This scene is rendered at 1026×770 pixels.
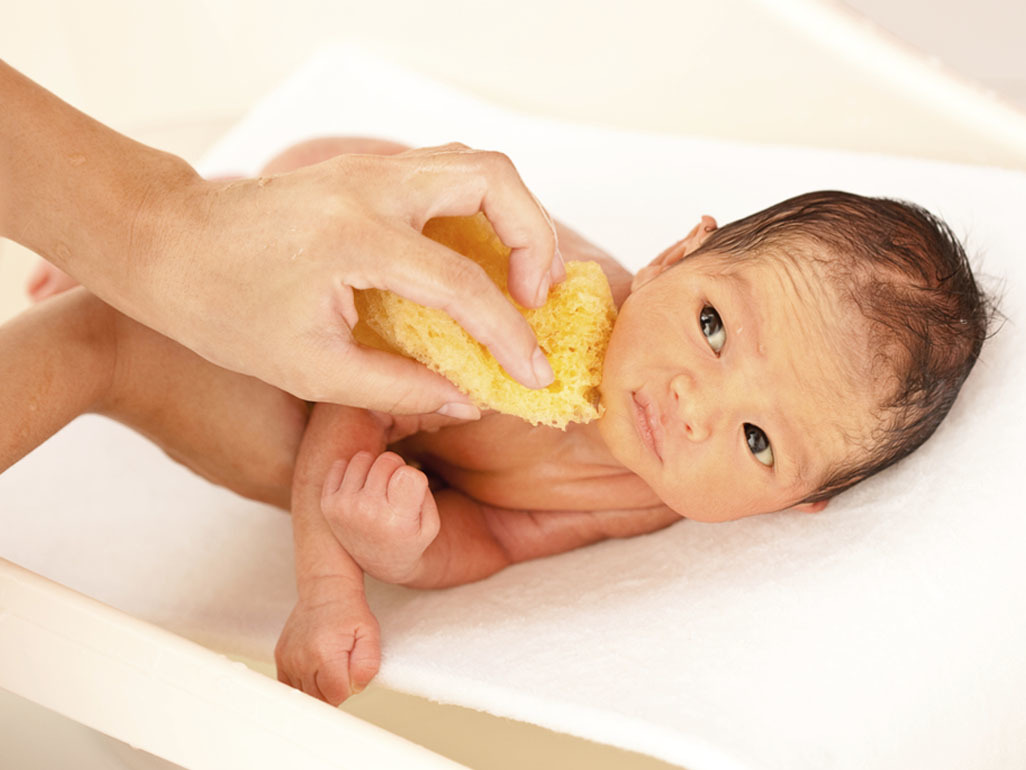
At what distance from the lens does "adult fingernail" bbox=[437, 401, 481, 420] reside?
3.05 feet

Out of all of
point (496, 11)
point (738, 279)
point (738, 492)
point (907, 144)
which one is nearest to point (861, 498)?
point (738, 492)

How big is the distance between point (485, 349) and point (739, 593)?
336 mm

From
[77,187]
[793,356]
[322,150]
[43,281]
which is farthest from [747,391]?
[43,281]

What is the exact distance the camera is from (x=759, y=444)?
1.04 m

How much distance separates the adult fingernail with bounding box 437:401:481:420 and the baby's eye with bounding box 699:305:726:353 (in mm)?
244

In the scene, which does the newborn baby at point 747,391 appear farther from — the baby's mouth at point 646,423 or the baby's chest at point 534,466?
the baby's chest at point 534,466

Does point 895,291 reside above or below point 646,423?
above

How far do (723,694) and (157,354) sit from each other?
25.5 inches

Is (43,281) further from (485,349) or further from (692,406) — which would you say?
(692,406)

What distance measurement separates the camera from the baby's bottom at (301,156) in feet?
4.77

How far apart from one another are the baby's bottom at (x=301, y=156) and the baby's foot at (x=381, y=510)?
0.55 metres

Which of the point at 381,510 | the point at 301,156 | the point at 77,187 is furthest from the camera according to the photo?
the point at 301,156

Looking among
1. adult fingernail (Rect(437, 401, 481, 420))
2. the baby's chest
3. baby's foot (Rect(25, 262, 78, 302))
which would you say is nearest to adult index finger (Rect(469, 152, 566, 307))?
adult fingernail (Rect(437, 401, 481, 420))

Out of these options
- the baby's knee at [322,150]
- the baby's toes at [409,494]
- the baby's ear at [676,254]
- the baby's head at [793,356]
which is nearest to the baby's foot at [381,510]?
the baby's toes at [409,494]
